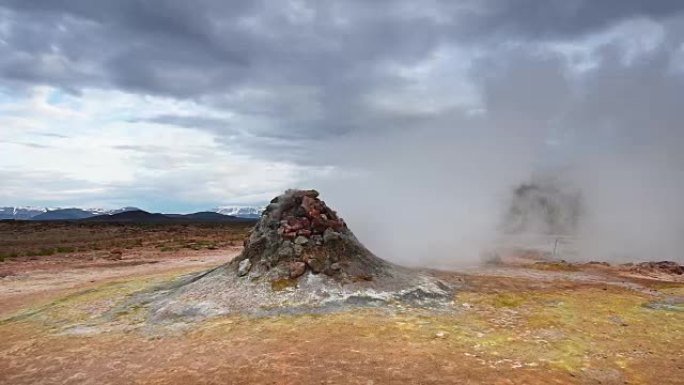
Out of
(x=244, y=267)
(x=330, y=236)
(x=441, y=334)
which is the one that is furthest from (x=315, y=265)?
(x=441, y=334)

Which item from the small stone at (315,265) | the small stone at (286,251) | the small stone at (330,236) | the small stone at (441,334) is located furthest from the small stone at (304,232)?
the small stone at (441,334)

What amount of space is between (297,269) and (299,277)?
0.79ft

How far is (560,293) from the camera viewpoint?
680 inches

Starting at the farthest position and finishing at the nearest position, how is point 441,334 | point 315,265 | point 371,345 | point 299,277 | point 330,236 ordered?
point 330,236 → point 315,265 → point 299,277 → point 441,334 → point 371,345

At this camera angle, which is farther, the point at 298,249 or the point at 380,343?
the point at 298,249

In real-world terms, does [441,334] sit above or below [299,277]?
below

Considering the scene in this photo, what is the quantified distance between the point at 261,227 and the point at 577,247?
32723mm

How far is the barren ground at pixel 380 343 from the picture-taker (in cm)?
1002

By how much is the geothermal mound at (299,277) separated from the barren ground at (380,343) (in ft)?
2.75

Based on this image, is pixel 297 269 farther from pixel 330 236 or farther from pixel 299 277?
pixel 330 236

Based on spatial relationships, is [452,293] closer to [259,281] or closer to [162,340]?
[259,281]

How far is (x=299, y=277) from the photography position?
51.9 feet

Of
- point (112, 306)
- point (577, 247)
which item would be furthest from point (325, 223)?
point (577, 247)

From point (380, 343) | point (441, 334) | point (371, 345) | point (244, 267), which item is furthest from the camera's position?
point (244, 267)
